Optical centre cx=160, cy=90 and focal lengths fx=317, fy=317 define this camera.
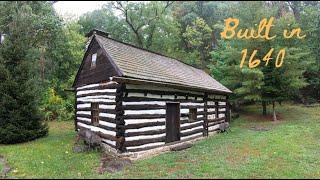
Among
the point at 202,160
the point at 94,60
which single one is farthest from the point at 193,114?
the point at 94,60

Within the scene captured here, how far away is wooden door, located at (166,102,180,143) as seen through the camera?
14812mm

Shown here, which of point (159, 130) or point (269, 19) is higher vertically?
point (269, 19)

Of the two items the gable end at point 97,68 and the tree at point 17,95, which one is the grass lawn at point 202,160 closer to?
the tree at point 17,95

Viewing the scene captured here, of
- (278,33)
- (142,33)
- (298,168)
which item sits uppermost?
(142,33)

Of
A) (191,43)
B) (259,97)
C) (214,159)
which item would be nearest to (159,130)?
(214,159)

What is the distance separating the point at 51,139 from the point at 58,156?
4247 mm

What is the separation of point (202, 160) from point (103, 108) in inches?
191

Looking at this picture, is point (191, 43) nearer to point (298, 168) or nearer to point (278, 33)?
point (278, 33)

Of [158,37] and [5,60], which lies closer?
[5,60]

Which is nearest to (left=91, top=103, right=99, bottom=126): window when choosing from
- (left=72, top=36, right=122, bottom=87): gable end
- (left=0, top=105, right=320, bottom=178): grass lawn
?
(left=72, top=36, right=122, bottom=87): gable end

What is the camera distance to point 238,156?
12602 millimetres

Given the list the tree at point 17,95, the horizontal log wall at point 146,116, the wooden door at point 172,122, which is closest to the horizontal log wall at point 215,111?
the horizontal log wall at point 146,116

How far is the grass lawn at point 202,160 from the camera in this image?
391 inches

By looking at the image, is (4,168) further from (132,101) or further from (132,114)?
(132,101)
